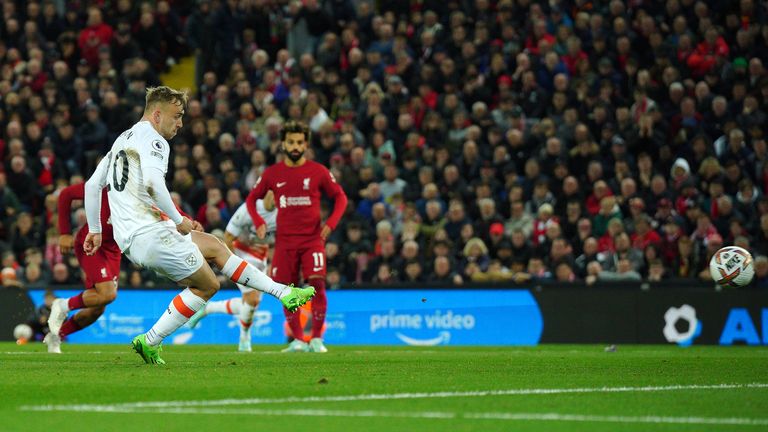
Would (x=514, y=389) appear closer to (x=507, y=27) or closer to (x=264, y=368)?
(x=264, y=368)

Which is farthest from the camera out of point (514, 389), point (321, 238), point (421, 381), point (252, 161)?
point (252, 161)

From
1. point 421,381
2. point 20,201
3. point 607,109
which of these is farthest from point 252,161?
point 421,381

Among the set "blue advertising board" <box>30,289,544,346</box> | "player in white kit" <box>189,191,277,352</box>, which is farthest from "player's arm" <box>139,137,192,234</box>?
"blue advertising board" <box>30,289,544,346</box>

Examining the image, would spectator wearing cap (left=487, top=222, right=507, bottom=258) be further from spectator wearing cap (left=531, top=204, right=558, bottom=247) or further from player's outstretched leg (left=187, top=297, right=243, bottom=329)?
player's outstretched leg (left=187, top=297, right=243, bottom=329)

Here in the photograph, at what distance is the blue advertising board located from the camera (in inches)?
723

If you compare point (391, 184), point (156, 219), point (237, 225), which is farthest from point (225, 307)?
point (156, 219)

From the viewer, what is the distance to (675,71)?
20.6m

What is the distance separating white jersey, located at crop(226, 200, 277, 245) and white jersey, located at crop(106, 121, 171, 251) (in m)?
5.21

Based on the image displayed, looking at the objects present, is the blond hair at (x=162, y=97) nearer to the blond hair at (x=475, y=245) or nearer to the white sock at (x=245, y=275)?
the white sock at (x=245, y=275)

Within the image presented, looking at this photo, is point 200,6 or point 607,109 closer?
point 607,109

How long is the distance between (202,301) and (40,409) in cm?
382

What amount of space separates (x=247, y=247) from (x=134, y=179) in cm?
612

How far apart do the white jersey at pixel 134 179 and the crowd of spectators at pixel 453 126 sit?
8.85m

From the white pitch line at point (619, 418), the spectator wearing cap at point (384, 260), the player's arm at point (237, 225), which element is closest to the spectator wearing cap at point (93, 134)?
the spectator wearing cap at point (384, 260)
